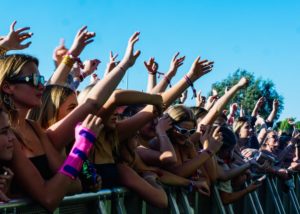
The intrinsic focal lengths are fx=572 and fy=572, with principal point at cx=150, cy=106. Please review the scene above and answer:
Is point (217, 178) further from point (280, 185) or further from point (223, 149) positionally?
point (280, 185)

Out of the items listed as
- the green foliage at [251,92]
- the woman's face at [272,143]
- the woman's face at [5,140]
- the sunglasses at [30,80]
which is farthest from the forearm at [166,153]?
the green foliage at [251,92]

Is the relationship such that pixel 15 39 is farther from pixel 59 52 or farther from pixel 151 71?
pixel 151 71

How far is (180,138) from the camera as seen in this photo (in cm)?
573

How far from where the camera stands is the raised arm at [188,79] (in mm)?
5195

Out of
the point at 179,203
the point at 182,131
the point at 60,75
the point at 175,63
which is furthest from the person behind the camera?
the point at 175,63

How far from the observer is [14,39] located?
16.1 feet

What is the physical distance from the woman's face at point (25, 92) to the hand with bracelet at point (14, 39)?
1166 millimetres

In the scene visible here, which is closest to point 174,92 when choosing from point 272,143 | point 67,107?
point 67,107

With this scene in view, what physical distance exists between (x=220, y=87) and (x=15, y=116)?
84.0m

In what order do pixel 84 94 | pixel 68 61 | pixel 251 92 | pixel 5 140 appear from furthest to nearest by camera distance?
pixel 251 92 → pixel 68 61 → pixel 84 94 → pixel 5 140

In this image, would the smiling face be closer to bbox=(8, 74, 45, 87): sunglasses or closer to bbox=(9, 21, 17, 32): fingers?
bbox=(8, 74, 45, 87): sunglasses

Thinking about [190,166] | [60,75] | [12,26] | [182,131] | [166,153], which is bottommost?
[190,166]

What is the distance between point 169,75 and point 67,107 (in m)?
2.05

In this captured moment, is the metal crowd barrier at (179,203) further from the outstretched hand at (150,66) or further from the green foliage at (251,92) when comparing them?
the green foliage at (251,92)
